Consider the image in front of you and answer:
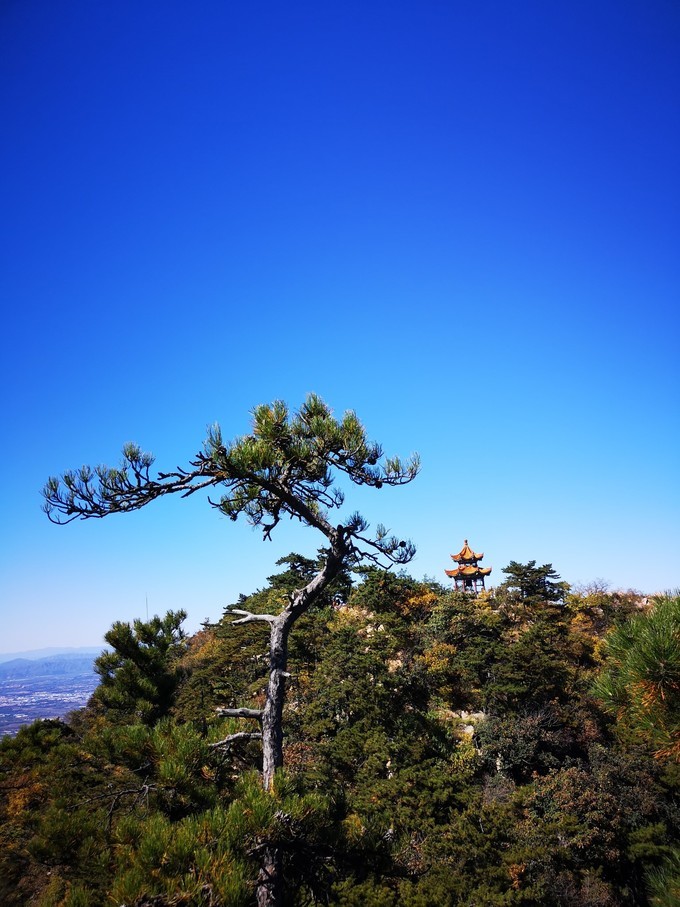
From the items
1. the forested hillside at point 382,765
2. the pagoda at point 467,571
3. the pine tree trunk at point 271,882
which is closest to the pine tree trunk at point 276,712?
the pine tree trunk at point 271,882

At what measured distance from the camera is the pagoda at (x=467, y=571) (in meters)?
33.8

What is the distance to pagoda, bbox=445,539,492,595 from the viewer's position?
33781 mm

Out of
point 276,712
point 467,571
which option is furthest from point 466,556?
point 276,712

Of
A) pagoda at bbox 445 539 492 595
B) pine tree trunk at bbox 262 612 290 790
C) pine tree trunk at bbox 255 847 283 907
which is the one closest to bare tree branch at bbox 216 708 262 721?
pine tree trunk at bbox 262 612 290 790

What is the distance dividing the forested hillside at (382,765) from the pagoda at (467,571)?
888cm

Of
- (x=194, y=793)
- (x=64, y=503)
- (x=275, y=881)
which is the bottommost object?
(x=275, y=881)

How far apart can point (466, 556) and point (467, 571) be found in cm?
143

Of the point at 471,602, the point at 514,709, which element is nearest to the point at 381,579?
the point at 471,602

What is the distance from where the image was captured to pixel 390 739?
11.5m

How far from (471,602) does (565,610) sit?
17.2 ft

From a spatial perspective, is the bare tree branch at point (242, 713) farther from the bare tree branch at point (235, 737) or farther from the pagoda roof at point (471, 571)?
the pagoda roof at point (471, 571)

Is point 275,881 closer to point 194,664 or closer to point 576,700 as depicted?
point 576,700

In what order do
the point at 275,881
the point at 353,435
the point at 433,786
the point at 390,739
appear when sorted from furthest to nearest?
the point at 390,739 → the point at 433,786 → the point at 353,435 → the point at 275,881

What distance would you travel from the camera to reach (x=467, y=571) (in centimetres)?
3378
